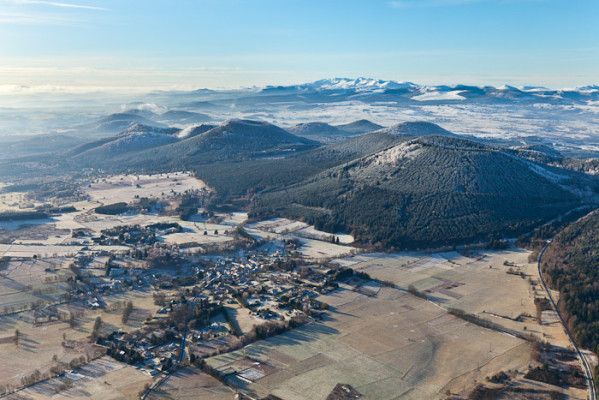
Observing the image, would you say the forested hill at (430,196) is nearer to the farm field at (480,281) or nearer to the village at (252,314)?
the farm field at (480,281)

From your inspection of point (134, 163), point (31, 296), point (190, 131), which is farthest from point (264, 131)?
point (31, 296)

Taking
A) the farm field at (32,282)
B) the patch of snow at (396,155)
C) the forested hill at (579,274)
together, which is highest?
the patch of snow at (396,155)

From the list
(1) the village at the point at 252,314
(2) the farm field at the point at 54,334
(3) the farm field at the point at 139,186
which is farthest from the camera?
(3) the farm field at the point at 139,186

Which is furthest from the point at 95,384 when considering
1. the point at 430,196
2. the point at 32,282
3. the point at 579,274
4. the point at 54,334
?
the point at 430,196

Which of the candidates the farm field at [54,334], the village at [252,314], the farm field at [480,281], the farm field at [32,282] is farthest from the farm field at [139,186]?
the farm field at [480,281]

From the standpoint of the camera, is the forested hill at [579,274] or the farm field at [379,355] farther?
the forested hill at [579,274]

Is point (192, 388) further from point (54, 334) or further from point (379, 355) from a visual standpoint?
point (54, 334)
